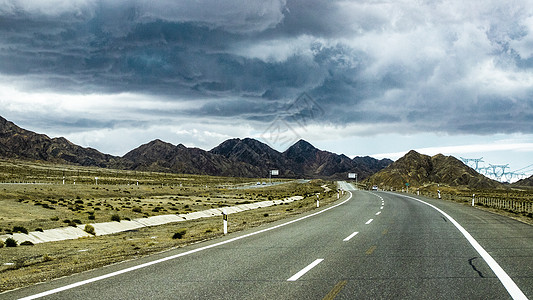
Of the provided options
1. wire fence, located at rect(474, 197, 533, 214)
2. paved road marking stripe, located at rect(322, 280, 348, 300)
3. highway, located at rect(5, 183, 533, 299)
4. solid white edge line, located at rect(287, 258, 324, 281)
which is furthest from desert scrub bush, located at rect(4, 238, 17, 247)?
wire fence, located at rect(474, 197, 533, 214)

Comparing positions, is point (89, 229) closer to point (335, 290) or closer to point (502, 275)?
point (335, 290)

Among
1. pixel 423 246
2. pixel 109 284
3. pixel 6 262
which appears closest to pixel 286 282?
pixel 109 284

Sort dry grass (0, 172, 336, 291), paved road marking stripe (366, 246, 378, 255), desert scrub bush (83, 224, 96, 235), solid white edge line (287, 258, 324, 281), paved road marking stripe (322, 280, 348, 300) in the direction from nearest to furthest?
1. paved road marking stripe (322, 280, 348, 300)
2. solid white edge line (287, 258, 324, 281)
3. paved road marking stripe (366, 246, 378, 255)
4. dry grass (0, 172, 336, 291)
5. desert scrub bush (83, 224, 96, 235)

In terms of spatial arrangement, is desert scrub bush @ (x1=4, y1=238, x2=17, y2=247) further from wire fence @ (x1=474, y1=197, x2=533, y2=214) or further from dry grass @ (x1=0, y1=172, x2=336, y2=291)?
wire fence @ (x1=474, y1=197, x2=533, y2=214)

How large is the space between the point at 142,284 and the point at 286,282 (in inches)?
98.9

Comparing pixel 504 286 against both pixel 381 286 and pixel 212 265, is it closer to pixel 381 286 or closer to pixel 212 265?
pixel 381 286

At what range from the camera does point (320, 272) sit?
8812 millimetres

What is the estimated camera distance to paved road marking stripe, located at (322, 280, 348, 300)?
6810 millimetres

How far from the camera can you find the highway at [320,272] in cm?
721

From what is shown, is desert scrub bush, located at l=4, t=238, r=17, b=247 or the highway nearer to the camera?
the highway

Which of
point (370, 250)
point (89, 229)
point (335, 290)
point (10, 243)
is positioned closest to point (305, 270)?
point (335, 290)

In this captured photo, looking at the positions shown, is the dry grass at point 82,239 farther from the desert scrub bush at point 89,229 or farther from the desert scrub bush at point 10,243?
the desert scrub bush at point 89,229

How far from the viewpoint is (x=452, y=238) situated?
572 inches

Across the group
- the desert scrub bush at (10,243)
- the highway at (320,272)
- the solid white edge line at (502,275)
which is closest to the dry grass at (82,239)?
the desert scrub bush at (10,243)
